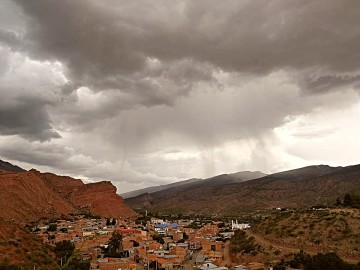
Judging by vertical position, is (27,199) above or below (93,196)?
below

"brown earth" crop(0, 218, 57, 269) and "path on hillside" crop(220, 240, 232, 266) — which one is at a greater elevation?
"brown earth" crop(0, 218, 57, 269)

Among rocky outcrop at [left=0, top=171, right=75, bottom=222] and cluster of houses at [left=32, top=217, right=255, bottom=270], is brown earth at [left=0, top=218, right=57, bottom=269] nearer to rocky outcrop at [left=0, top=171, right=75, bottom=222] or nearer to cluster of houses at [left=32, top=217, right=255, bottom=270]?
cluster of houses at [left=32, top=217, right=255, bottom=270]

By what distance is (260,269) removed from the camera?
39156mm

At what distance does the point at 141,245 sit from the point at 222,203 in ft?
388

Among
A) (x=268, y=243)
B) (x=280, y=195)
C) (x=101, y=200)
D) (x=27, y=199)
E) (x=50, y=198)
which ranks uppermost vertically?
(x=280, y=195)

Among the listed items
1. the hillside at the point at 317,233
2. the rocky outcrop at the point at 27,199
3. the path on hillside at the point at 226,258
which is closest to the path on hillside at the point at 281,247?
the hillside at the point at 317,233

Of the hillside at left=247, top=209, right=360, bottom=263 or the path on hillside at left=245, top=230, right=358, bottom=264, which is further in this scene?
the hillside at left=247, top=209, right=360, bottom=263

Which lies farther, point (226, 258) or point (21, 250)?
point (226, 258)

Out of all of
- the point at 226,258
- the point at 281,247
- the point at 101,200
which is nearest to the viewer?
the point at 281,247

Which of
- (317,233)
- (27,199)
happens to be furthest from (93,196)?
(317,233)

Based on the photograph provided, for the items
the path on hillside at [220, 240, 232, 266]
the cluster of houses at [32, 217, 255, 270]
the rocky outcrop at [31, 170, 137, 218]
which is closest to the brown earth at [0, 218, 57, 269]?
the cluster of houses at [32, 217, 255, 270]

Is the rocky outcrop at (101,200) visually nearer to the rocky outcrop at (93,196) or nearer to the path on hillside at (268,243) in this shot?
the rocky outcrop at (93,196)

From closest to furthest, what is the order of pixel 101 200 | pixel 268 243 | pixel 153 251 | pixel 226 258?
pixel 268 243
pixel 226 258
pixel 153 251
pixel 101 200

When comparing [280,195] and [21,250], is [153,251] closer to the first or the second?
[21,250]
